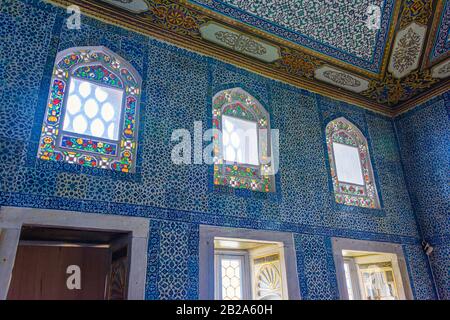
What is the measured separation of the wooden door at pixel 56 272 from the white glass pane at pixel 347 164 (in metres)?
3.39

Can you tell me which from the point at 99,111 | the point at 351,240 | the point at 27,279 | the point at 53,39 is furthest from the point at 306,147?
the point at 27,279

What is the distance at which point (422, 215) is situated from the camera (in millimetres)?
5664

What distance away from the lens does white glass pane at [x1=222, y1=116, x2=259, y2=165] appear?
455 cm

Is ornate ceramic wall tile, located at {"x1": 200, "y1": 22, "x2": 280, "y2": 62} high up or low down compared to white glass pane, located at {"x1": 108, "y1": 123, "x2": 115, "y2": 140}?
up

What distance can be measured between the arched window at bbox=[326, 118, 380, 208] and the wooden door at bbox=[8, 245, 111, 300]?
10.4ft

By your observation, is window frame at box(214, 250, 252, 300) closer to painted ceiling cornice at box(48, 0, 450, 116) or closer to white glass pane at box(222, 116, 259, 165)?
white glass pane at box(222, 116, 259, 165)

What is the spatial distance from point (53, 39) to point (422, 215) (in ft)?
18.2

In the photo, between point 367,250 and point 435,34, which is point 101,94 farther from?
point 435,34

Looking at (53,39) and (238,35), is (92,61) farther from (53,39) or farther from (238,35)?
(238,35)

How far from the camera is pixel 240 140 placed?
4.70 meters

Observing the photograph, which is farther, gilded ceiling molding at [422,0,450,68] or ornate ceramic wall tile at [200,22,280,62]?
gilded ceiling molding at [422,0,450,68]

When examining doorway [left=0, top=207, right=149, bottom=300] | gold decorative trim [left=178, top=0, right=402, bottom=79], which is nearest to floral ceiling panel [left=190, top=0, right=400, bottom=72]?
gold decorative trim [left=178, top=0, right=402, bottom=79]

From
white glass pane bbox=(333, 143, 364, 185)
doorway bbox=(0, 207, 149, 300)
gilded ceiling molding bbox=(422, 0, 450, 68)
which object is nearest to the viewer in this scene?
doorway bbox=(0, 207, 149, 300)

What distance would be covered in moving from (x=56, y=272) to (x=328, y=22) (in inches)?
181
